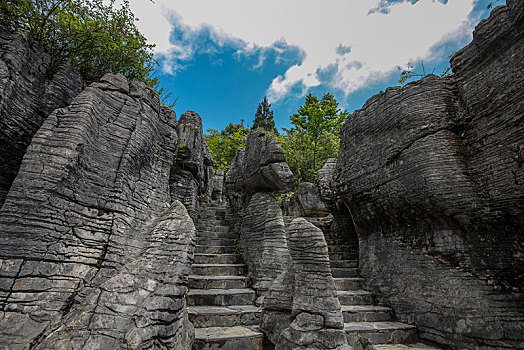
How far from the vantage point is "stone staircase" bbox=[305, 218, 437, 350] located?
168 inches

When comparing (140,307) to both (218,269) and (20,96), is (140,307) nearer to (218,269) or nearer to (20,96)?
(20,96)

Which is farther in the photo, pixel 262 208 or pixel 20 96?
pixel 262 208

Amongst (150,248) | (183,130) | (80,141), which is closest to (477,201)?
(150,248)

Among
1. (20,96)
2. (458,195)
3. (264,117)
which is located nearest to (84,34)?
(20,96)

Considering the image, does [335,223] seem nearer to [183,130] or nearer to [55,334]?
[183,130]

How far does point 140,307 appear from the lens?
2.34 meters

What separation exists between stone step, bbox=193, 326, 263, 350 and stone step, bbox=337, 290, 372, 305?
2.53m

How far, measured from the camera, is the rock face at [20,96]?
3.06 meters

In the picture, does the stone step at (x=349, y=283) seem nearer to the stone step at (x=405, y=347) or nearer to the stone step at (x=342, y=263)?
the stone step at (x=342, y=263)

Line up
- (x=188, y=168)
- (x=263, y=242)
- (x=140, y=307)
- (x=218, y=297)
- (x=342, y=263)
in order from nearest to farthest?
(x=140, y=307) < (x=218, y=297) < (x=263, y=242) < (x=342, y=263) < (x=188, y=168)

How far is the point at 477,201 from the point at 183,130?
647cm

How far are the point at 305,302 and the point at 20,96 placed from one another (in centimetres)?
428

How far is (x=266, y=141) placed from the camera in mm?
6188

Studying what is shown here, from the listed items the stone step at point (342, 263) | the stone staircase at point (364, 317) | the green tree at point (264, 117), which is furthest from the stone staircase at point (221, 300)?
the green tree at point (264, 117)
